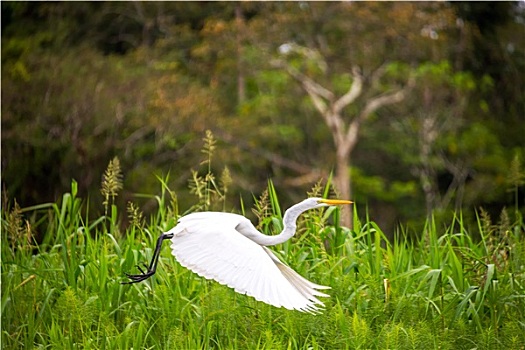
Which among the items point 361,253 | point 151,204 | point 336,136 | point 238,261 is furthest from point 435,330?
point 336,136

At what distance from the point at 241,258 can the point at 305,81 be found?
13.3 m

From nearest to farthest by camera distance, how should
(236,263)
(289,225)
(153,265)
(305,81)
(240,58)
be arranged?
(236,263) → (289,225) → (153,265) → (240,58) → (305,81)

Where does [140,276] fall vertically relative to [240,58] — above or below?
above

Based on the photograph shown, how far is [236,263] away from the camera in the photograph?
12.3ft

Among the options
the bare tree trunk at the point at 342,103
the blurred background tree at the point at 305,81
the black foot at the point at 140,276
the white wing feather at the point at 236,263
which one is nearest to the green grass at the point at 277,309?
the black foot at the point at 140,276

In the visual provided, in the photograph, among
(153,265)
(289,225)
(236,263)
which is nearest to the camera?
(236,263)

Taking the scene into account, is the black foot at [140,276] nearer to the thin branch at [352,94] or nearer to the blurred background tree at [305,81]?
the blurred background tree at [305,81]

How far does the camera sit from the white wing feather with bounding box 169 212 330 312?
11.8 ft

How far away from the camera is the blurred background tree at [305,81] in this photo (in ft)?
50.1

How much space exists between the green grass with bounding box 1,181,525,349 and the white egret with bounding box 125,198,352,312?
347mm

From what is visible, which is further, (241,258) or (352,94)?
(352,94)

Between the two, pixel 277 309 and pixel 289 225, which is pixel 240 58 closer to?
pixel 277 309

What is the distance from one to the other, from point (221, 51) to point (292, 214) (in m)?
12.8

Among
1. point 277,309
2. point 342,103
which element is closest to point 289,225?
point 277,309
